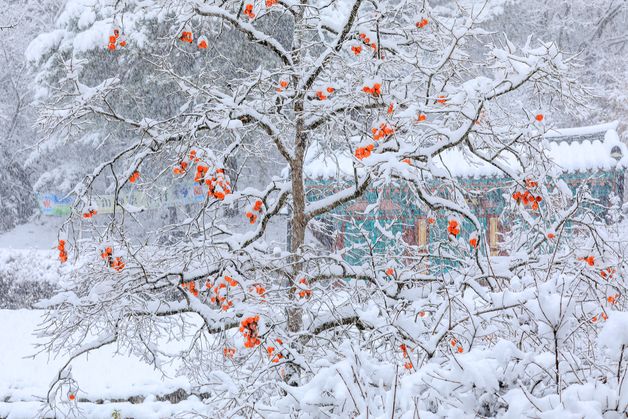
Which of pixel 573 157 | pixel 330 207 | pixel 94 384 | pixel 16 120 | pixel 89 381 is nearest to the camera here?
pixel 330 207

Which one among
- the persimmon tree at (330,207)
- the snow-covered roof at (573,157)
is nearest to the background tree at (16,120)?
the snow-covered roof at (573,157)

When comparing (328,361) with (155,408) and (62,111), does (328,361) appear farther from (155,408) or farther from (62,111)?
(155,408)

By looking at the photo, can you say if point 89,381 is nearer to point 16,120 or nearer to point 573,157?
point 573,157

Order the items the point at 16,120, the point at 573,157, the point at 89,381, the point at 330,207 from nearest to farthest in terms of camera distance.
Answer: the point at 330,207 → the point at 89,381 → the point at 573,157 → the point at 16,120

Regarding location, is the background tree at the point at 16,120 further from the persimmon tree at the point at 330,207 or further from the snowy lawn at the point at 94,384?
the persimmon tree at the point at 330,207

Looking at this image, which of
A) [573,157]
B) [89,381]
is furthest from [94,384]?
[573,157]

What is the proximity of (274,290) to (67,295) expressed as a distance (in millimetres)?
1337

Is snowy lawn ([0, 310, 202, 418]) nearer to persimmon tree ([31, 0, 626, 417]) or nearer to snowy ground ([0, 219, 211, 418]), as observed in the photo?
snowy ground ([0, 219, 211, 418])

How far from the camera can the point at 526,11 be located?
22.6m

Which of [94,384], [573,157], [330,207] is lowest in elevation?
[94,384]

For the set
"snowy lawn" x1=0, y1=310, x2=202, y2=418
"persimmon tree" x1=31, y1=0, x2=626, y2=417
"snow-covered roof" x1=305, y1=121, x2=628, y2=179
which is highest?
"snow-covered roof" x1=305, y1=121, x2=628, y2=179

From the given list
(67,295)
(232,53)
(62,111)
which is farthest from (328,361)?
(232,53)

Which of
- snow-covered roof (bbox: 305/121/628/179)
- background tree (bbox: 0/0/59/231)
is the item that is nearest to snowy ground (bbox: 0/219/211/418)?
snow-covered roof (bbox: 305/121/628/179)

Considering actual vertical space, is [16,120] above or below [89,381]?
above
